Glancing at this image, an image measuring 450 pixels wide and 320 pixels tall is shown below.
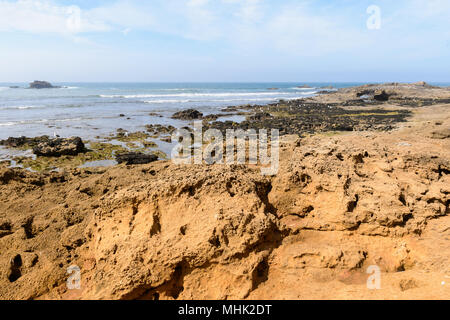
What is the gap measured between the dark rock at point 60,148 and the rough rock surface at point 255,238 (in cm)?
1103

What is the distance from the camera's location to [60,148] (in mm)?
15125

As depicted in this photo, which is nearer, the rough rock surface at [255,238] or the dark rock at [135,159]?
the rough rock surface at [255,238]

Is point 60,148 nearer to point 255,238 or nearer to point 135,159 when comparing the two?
point 135,159

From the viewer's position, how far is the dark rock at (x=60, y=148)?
14898 mm

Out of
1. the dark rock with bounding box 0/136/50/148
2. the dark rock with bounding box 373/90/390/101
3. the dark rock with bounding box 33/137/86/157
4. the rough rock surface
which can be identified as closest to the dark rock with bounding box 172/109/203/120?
the dark rock with bounding box 0/136/50/148

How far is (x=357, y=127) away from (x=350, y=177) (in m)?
20.0

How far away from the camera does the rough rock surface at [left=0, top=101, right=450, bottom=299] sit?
346cm

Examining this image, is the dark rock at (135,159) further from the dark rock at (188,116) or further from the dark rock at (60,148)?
the dark rock at (188,116)

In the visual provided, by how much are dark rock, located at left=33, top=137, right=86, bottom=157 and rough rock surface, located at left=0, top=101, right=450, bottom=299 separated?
36.2 ft

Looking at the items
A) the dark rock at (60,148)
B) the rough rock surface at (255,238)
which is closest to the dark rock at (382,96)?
the dark rock at (60,148)

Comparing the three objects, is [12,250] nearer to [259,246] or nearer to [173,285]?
[173,285]

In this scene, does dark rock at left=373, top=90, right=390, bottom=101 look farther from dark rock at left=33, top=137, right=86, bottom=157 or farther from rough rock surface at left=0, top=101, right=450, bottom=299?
rough rock surface at left=0, top=101, right=450, bottom=299

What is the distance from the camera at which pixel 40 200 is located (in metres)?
7.02
